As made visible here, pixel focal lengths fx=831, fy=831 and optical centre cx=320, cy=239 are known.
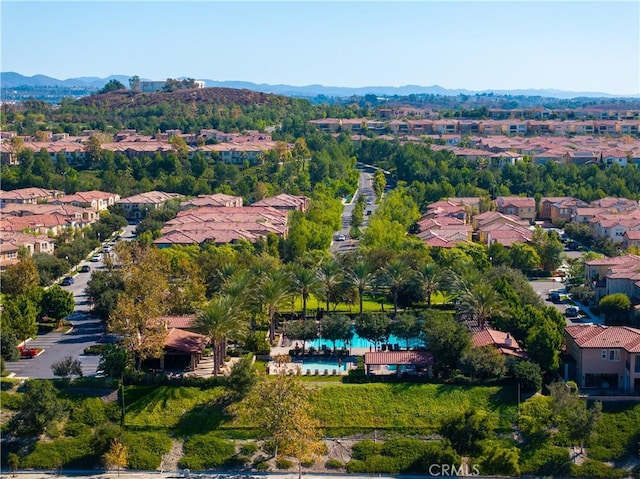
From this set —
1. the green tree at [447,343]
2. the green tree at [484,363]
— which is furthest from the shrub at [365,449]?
the green tree at [484,363]

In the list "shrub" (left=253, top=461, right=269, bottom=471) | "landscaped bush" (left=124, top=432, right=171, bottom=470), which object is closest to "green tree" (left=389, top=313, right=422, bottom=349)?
"shrub" (left=253, top=461, right=269, bottom=471)

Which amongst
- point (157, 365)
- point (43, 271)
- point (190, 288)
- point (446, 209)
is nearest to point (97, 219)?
point (43, 271)

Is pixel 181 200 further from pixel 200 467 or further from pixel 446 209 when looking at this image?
pixel 200 467

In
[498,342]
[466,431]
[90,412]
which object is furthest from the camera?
[498,342]

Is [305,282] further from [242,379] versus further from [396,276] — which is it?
[242,379]

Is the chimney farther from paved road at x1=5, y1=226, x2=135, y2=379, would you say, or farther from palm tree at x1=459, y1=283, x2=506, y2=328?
paved road at x1=5, y1=226, x2=135, y2=379

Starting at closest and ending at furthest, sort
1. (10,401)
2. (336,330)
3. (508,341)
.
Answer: (10,401) → (508,341) → (336,330)

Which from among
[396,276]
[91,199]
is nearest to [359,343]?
[396,276]
